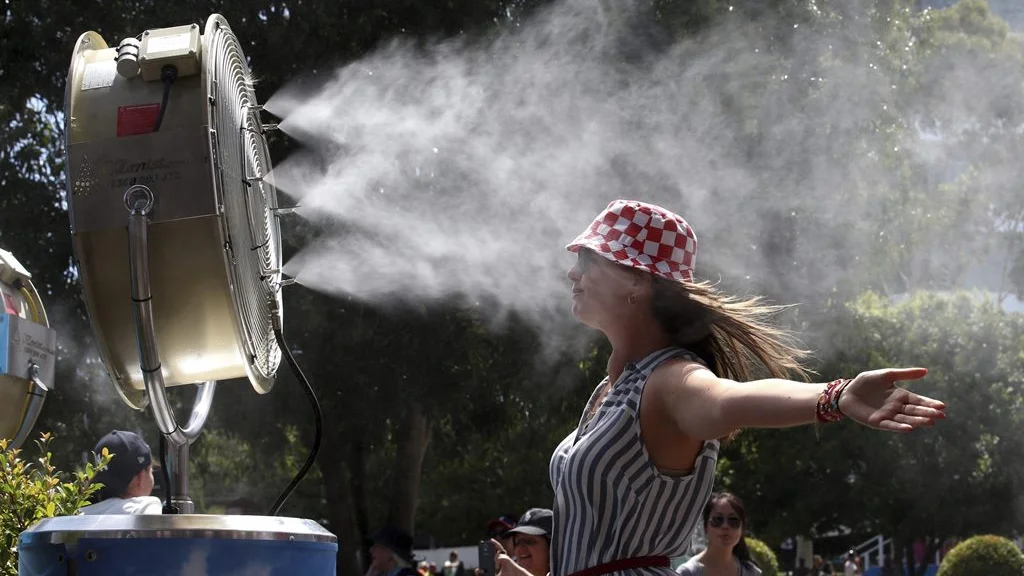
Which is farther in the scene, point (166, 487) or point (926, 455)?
point (926, 455)

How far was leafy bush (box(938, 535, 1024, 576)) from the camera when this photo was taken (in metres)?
17.4

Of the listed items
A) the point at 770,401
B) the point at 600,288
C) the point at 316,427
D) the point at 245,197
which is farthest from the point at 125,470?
the point at 770,401

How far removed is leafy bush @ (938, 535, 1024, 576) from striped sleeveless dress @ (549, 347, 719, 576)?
16131mm

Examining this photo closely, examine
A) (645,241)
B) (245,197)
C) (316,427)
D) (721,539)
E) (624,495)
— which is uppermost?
(245,197)

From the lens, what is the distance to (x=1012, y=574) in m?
17.4

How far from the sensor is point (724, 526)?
585 cm

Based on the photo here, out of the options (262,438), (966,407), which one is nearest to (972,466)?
(966,407)

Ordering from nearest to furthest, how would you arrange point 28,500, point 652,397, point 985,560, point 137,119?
point 652,397
point 137,119
point 28,500
point 985,560

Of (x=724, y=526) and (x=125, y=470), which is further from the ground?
(x=125, y=470)

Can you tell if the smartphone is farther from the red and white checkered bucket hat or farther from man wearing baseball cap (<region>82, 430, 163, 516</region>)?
the red and white checkered bucket hat

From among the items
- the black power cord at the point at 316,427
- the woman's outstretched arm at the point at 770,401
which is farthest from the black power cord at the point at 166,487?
the woman's outstretched arm at the point at 770,401

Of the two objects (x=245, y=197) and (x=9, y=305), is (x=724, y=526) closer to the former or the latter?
(x=9, y=305)

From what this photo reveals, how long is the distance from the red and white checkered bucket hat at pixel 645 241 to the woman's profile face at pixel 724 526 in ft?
10.5

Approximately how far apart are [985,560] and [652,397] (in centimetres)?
1638
